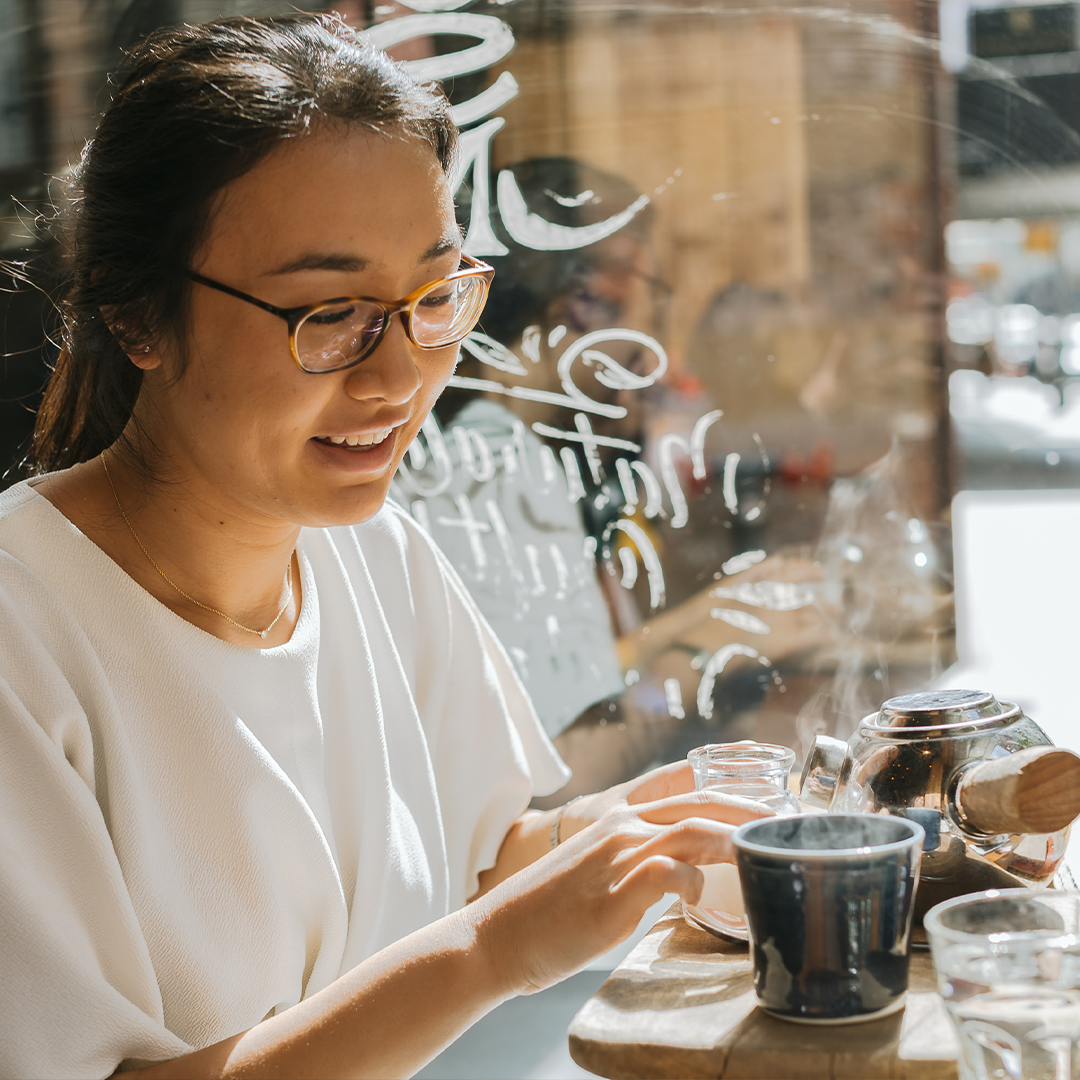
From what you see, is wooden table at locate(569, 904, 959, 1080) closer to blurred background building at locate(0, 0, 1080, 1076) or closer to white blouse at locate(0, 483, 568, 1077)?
white blouse at locate(0, 483, 568, 1077)

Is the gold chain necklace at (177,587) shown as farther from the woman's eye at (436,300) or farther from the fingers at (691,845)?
the fingers at (691,845)

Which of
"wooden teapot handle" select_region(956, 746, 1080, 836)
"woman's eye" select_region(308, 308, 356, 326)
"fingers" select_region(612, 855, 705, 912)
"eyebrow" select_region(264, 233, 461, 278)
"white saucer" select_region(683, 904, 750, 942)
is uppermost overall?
"eyebrow" select_region(264, 233, 461, 278)

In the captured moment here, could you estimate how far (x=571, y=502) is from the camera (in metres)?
1.85

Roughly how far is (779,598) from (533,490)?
422 mm

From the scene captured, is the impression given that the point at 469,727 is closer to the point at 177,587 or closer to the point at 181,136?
the point at 177,587

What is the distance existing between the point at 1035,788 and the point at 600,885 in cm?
26

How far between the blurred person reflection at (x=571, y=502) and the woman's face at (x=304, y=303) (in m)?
0.82

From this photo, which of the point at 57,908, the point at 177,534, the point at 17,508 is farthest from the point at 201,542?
the point at 57,908

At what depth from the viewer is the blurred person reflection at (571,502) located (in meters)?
1.79

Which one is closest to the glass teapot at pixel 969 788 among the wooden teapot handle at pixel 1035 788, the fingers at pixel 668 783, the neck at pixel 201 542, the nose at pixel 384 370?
the wooden teapot handle at pixel 1035 788

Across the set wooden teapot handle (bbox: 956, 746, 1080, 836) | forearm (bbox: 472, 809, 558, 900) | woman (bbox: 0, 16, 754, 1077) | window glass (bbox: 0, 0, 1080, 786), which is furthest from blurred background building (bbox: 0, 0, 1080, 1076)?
wooden teapot handle (bbox: 956, 746, 1080, 836)

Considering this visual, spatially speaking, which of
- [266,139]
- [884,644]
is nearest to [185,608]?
[266,139]

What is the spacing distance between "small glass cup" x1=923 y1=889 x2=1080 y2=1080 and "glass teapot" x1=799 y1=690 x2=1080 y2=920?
103 mm

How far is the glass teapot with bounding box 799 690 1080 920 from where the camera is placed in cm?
66
